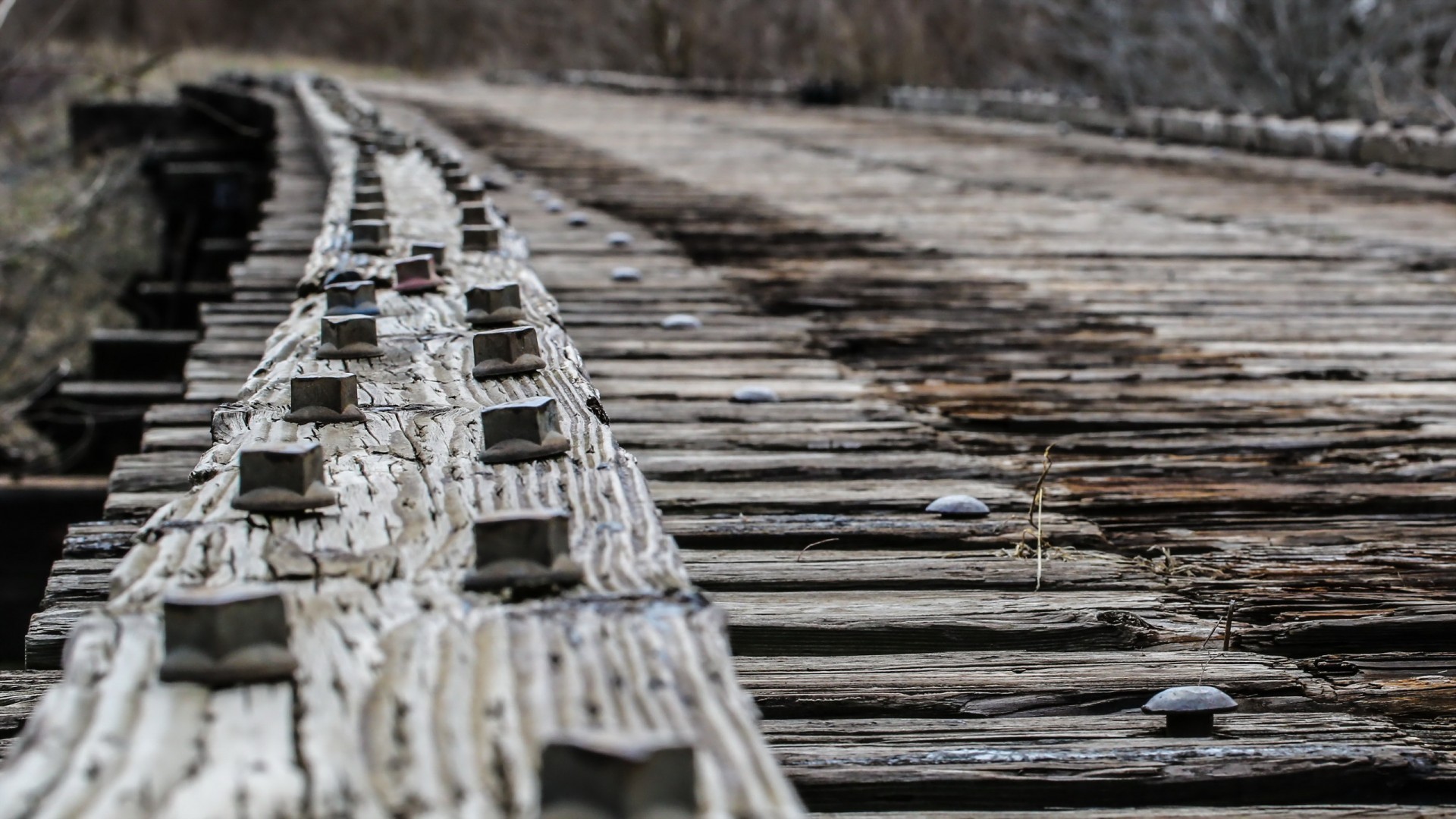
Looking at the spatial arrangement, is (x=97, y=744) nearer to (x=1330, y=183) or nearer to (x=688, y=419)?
(x=688, y=419)

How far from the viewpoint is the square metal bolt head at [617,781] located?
89 centimetres

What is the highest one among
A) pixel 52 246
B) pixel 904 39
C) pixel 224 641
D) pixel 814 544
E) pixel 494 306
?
pixel 904 39

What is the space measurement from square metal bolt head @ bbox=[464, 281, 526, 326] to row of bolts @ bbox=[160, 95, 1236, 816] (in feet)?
1.03

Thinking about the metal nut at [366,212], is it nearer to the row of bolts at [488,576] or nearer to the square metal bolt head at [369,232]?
the square metal bolt head at [369,232]

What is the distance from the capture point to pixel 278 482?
1.40m

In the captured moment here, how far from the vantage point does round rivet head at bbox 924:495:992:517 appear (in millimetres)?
2430

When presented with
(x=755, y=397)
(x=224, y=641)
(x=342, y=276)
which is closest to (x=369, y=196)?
(x=342, y=276)

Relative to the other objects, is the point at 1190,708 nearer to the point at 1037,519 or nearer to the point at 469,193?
the point at 1037,519

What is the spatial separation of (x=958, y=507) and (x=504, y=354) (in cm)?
70

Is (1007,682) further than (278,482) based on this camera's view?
Yes

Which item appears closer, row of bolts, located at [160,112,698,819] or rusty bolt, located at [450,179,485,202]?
row of bolts, located at [160,112,698,819]

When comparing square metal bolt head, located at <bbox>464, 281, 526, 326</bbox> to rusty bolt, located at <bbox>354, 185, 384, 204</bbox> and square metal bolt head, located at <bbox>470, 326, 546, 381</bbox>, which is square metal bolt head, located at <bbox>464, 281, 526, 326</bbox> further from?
rusty bolt, located at <bbox>354, 185, 384, 204</bbox>

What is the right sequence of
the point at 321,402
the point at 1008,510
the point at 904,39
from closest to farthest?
the point at 321,402 → the point at 1008,510 → the point at 904,39

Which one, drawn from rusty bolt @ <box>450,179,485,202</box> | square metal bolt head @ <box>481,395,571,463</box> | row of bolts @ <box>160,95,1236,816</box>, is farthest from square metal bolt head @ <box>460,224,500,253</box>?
square metal bolt head @ <box>481,395,571,463</box>
